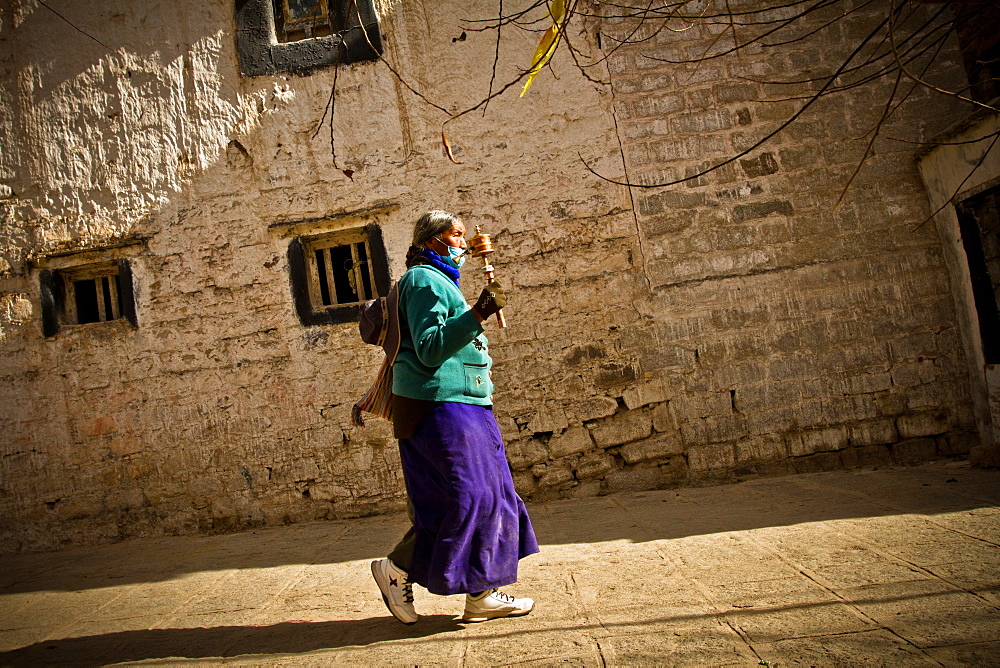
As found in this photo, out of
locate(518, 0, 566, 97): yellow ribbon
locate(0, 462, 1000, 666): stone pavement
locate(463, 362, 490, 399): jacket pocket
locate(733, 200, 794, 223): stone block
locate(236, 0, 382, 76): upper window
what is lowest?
locate(0, 462, 1000, 666): stone pavement

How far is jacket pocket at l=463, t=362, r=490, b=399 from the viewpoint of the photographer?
2.38 metres

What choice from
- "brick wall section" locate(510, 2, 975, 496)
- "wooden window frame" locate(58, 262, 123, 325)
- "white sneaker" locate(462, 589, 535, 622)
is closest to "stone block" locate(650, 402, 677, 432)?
"brick wall section" locate(510, 2, 975, 496)

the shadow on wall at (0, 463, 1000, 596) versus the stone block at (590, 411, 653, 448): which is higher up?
the stone block at (590, 411, 653, 448)

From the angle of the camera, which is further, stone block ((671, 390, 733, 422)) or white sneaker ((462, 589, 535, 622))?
stone block ((671, 390, 733, 422))

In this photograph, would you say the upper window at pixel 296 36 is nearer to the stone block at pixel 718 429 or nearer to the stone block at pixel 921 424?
the stone block at pixel 718 429

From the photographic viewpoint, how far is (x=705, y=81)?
469 cm

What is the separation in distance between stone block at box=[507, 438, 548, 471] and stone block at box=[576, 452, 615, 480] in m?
0.27

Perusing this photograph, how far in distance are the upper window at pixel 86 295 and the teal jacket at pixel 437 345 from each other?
10.9ft

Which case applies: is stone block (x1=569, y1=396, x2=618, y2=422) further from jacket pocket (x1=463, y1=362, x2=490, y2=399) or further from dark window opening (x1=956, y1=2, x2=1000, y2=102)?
dark window opening (x1=956, y1=2, x2=1000, y2=102)

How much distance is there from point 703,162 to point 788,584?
3.28 meters

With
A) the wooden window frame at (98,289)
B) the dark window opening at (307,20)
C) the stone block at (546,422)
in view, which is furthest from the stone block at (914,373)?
the wooden window frame at (98,289)

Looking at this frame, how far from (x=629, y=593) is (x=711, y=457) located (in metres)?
2.33

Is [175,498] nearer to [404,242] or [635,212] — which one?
[404,242]

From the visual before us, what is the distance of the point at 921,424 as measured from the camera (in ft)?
14.7
